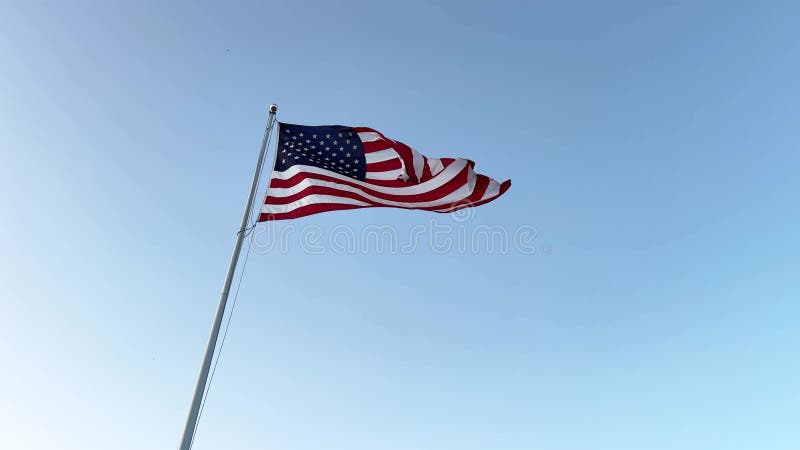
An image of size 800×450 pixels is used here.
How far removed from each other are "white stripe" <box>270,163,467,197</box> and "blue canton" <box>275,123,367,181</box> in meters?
0.13

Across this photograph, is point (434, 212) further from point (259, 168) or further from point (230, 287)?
point (230, 287)

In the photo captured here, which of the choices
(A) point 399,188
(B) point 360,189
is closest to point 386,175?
(A) point 399,188

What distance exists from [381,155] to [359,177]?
3.76 ft

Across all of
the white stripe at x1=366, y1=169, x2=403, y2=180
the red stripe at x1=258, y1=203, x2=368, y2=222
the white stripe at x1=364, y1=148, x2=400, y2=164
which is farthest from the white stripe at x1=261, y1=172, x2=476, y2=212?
the white stripe at x1=364, y1=148, x2=400, y2=164

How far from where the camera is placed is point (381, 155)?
1753 centimetres

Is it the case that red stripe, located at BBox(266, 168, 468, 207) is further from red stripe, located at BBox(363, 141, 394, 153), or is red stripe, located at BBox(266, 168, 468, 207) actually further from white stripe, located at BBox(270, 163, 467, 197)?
red stripe, located at BBox(363, 141, 394, 153)

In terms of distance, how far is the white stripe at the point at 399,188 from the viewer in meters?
16.0

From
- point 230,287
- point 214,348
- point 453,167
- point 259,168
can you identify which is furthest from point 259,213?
point 453,167

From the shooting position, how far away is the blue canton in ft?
53.3

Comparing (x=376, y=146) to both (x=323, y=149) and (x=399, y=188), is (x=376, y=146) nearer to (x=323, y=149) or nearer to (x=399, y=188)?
(x=399, y=188)

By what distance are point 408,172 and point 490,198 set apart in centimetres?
278

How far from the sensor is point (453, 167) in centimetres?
1781

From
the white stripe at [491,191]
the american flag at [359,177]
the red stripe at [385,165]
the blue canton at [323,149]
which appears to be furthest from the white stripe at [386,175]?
the white stripe at [491,191]

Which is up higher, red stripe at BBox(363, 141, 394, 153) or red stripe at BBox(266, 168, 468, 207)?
red stripe at BBox(363, 141, 394, 153)
